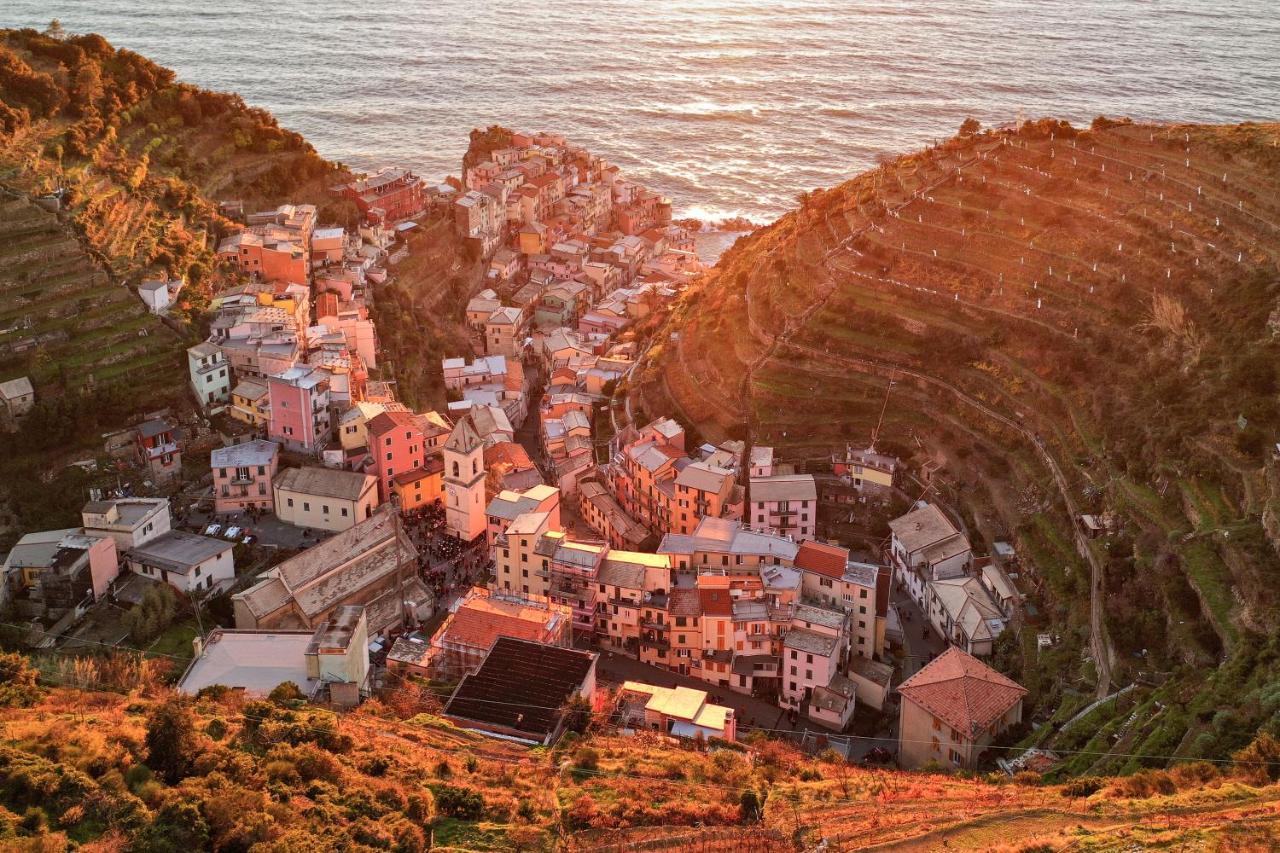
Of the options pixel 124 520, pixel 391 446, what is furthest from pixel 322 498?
pixel 124 520

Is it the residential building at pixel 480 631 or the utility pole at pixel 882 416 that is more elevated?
the utility pole at pixel 882 416

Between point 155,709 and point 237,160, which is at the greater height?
point 237,160

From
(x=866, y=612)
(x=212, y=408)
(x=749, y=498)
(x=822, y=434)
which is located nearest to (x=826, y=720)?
(x=866, y=612)

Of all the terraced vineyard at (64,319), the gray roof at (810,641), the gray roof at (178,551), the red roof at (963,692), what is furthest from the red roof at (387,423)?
the red roof at (963,692)

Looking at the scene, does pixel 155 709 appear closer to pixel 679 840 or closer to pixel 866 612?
pixel 679 840

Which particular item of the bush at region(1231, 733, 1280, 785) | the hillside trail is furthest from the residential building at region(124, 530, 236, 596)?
the bush at region(1231, 733, 1280, 785)

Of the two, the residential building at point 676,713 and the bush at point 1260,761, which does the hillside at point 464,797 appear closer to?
the bush at point 1260,761
